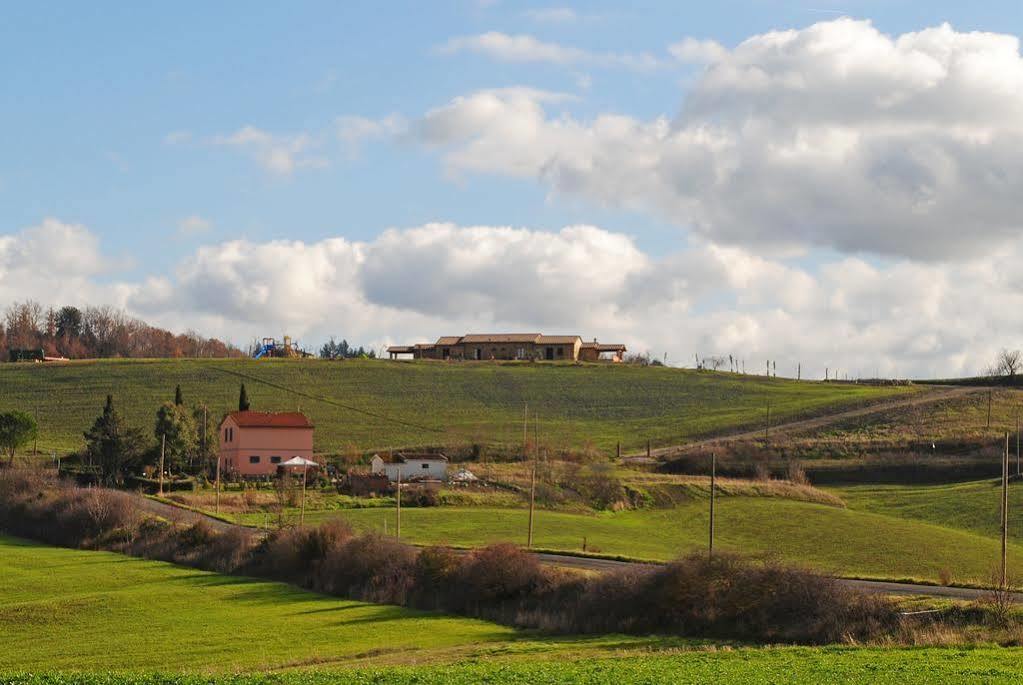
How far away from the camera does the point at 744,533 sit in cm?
7200

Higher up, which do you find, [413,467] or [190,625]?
[413,467]

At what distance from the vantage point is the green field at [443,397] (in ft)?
390

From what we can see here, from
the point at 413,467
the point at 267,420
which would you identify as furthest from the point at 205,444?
the point at 413,467

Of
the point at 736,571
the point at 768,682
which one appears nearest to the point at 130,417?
the point at 736,571

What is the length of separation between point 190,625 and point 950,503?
2112 inches

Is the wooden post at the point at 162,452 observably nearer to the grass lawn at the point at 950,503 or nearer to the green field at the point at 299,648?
the green field at the point at 299,648

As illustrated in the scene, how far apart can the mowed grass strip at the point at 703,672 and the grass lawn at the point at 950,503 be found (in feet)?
144

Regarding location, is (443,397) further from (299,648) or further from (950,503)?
(299,648)

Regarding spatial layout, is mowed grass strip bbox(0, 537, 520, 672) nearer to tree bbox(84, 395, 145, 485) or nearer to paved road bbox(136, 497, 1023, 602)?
paved road bbox(136, 497, 1023, 602)

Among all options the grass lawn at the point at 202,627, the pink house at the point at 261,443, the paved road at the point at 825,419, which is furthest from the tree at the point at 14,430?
the paved road at the point at 825,419

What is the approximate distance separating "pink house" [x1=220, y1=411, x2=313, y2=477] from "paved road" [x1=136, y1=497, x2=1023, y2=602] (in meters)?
18.4

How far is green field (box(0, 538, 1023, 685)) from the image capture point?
26.8 m

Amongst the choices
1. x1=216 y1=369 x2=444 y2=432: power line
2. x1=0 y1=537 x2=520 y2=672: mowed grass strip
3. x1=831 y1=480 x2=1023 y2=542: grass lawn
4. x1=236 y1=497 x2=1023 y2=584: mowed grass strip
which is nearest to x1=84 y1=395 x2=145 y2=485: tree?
x1=236 y1=497 x2=1023 y2=584: mowed grass strip

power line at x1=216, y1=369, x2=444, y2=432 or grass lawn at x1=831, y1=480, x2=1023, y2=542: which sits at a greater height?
power line at x1=216, y1=369, x2=444, y2=432
